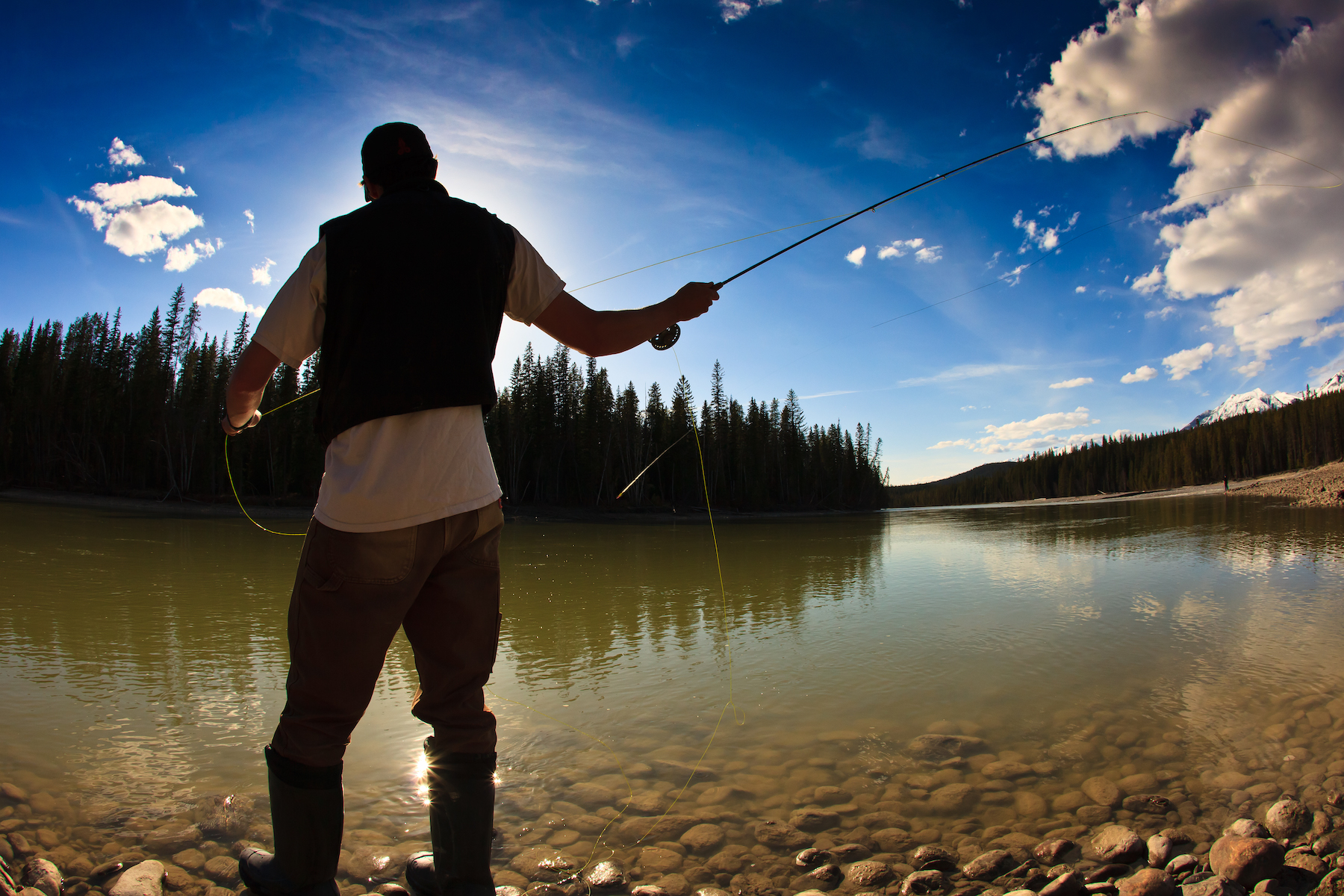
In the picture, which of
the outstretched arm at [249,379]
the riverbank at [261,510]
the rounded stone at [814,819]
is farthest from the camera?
the riverbank at [261,510]

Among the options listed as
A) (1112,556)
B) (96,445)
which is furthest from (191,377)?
(1112,556)

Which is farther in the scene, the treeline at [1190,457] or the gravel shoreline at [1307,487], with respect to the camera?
the treeline at [1190,457]

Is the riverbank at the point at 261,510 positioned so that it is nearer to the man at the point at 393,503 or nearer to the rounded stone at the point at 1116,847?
the rounded stone at the point at 1116,847

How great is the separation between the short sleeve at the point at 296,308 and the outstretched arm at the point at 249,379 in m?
0.04

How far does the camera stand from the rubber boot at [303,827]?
5.95 ft

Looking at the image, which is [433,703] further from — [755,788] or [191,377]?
[191,377]

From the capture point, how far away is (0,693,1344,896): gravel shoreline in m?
2.57

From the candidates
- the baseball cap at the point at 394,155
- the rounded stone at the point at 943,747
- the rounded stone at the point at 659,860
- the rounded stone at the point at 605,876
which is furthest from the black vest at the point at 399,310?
the rounded stone at the point at 943,747

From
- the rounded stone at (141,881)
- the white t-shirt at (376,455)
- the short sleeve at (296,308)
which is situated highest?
the short sleeve at (296,308)

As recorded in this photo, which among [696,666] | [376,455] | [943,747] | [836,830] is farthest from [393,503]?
[696,666]

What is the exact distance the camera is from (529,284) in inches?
84.1

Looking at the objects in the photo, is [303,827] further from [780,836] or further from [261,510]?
[261,510]

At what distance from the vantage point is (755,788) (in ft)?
11.6

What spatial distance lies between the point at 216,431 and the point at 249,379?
62.9 meters
